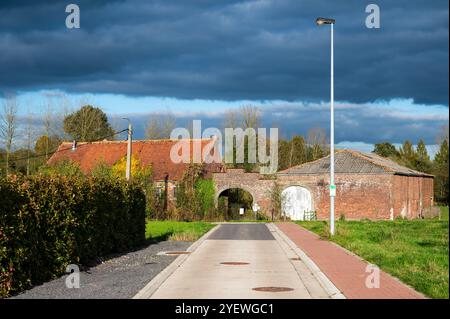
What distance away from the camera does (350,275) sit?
48.5ft

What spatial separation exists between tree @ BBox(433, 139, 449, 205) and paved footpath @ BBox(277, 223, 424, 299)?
58.4m

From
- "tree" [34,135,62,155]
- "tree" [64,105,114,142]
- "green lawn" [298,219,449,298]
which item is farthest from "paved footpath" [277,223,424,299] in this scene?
"tree" [64,105,114,142]

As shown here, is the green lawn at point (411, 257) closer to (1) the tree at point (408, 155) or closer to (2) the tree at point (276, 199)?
(2) the tree at point (276, 199)

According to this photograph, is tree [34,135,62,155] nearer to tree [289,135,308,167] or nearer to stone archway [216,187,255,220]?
stone archway [216,187,255,220]

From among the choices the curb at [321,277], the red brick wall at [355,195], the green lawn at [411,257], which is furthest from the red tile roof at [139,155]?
the curb at [321,277]

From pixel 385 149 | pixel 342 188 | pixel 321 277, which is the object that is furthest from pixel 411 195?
pixel 321 277

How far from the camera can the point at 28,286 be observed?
13016 mm

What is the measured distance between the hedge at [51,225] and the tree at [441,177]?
6295 centimetres

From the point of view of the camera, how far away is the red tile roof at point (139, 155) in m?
58.8

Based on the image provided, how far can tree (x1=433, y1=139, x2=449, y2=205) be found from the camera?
77.2 m

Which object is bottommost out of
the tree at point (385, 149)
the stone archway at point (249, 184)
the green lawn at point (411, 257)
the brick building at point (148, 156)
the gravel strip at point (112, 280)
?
the gravel strip at point (112, 280)

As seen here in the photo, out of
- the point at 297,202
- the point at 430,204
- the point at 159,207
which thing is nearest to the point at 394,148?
the point at 430,204

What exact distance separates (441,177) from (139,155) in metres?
38.7
